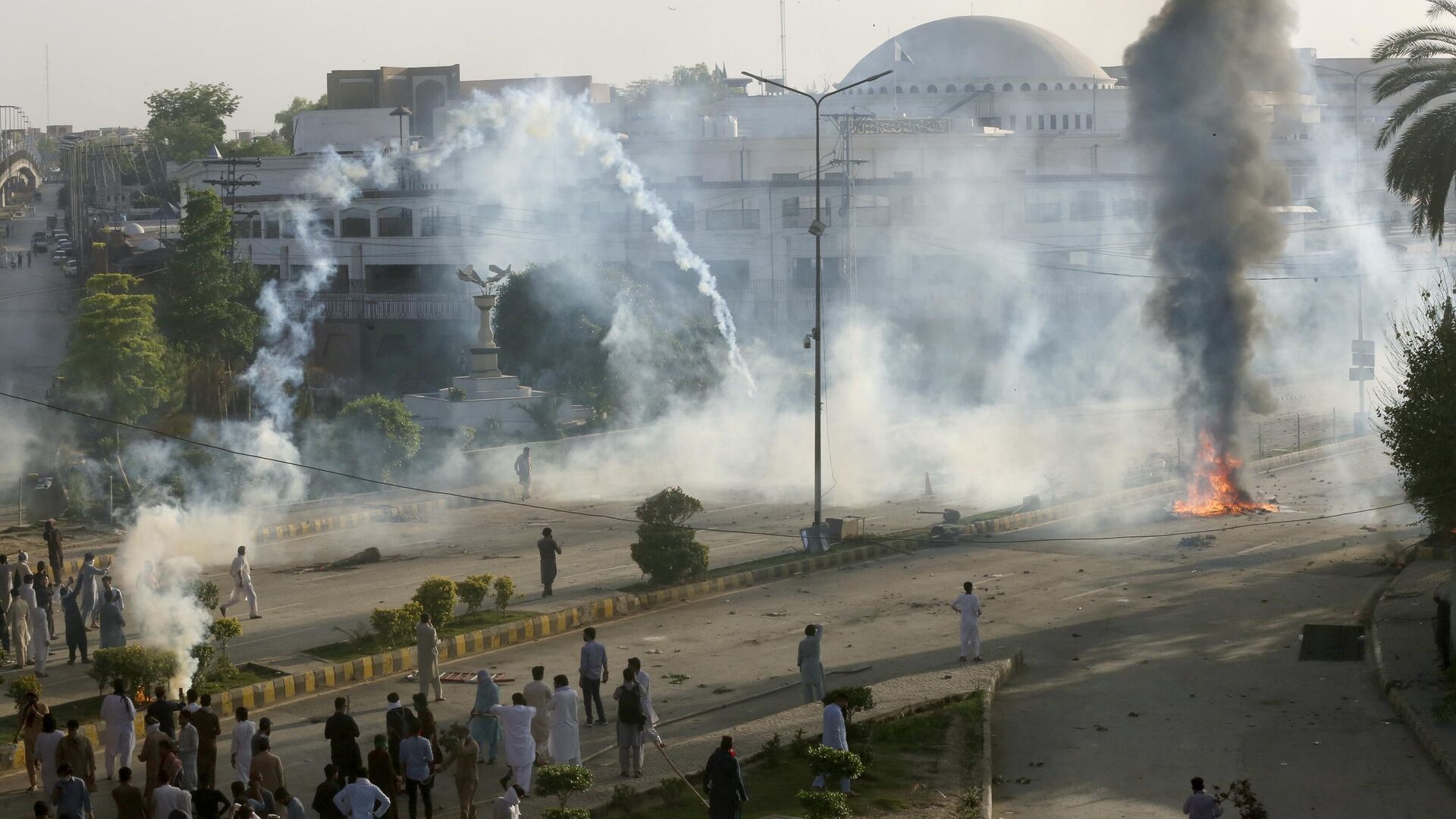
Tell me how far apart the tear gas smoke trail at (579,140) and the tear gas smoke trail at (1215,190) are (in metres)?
19.1

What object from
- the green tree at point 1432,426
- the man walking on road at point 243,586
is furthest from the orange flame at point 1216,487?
the man walking on road at point 243,586

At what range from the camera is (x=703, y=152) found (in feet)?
219

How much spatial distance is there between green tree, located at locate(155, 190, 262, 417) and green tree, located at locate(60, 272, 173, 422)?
3939 millimetres

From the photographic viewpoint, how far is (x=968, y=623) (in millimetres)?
18391

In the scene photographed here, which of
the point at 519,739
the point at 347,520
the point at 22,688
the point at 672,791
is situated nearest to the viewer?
the point at 519,739

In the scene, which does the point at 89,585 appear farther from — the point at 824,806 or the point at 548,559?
the point at 824,806

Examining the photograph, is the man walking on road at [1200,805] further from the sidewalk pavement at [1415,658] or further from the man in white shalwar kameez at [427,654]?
the man in white shalwar kameez at [427,654]

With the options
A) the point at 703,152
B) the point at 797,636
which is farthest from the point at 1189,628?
the point at 703,152

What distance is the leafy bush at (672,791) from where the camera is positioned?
42.1 feet

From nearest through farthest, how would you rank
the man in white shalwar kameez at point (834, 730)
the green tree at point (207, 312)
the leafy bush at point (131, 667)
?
1. the man in white shalwar kameez at point (834, 730)
2. the leafy bush at point (131, 667)
3. the green tree at point (207, 312)

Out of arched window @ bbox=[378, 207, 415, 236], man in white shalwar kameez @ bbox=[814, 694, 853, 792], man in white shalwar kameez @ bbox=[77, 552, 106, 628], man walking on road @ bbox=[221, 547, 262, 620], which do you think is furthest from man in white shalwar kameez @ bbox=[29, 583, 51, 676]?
arched window @ bbox=[378, 207, 415, 236]

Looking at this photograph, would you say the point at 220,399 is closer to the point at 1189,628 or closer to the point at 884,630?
the point at 884,630

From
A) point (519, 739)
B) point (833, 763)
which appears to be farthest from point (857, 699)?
point (519, 739)

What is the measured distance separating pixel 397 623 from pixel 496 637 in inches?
58.3
